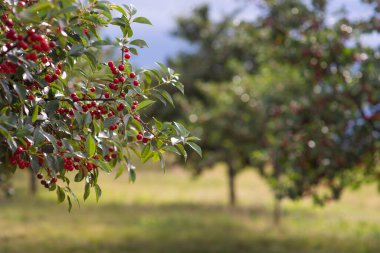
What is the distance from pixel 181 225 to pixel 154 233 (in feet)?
6.68

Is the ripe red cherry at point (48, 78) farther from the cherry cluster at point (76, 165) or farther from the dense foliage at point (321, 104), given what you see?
the dense foliage at point (321, 104)

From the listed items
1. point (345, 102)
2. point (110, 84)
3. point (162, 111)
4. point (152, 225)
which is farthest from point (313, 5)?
point (162, 111)

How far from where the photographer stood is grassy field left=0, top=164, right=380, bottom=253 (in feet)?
53.3

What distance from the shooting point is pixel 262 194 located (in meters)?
33.1

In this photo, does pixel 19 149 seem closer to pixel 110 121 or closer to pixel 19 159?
pixel 19 159

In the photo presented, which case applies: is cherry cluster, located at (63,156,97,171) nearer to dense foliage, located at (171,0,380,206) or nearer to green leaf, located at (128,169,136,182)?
green leaf, located at (128,169,136,182)

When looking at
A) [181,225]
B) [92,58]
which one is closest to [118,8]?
[92,58]

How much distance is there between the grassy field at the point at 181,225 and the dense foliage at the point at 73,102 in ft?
36.5

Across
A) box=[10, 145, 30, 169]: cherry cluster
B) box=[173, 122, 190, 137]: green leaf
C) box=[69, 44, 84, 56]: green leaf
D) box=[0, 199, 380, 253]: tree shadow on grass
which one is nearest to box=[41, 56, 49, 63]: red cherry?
box=[69, 44, 84, 56]: green leaf

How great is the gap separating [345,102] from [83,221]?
1211 centimetres

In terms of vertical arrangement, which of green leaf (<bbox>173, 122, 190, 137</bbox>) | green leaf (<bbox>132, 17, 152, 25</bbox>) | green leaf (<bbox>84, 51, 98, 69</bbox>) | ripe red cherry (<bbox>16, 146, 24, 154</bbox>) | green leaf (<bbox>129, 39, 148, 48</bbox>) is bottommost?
ripe red cherry (<bbox>16, 146, 24, 154</bbox>)

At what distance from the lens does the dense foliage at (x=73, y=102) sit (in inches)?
158

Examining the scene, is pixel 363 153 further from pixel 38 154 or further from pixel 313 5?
pixel 38 154

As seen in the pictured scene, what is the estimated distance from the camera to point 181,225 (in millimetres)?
20453
